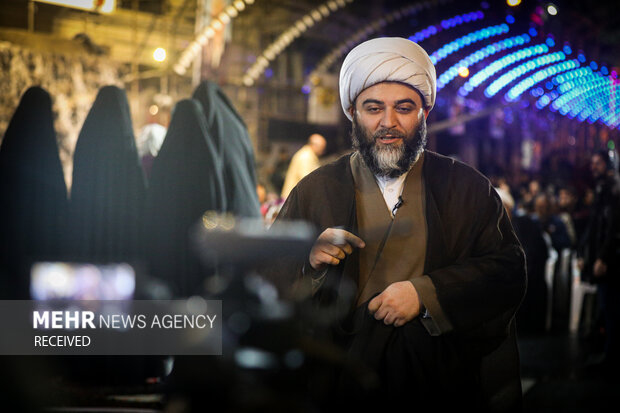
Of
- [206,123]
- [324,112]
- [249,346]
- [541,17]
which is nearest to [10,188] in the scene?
[206,123]

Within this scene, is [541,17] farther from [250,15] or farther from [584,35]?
[250,15]

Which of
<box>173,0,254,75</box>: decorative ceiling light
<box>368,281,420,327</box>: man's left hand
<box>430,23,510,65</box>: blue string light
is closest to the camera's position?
<box>368,281,420,327</box>: man's left hand

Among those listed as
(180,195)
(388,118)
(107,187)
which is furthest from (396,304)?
(107,187)

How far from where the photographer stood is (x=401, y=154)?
7.91 ft

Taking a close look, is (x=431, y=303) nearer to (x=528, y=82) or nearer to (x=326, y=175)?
(x=326, y=175)

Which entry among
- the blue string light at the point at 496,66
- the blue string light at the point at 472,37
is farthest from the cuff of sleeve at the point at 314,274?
the blue string light at the point at 496,66

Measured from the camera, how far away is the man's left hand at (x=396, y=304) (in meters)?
2.16

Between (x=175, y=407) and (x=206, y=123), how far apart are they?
9.12ft

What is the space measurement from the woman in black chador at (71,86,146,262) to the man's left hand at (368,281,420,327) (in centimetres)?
185

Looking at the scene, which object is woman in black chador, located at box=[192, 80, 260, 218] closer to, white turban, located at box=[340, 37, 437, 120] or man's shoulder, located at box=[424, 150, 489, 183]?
white turban, located at box=[340, 37, 437, 120]

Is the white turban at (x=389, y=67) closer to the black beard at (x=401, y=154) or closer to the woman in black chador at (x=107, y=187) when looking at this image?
the black beard at (x=401, y=154)

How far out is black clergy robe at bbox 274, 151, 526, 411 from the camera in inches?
87.7

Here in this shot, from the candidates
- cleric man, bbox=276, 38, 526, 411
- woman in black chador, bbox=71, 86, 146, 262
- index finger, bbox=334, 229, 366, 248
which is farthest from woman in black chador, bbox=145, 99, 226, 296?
index finger, bbox=334, 229, 366, 248

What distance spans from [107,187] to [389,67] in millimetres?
1821
